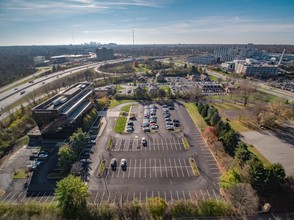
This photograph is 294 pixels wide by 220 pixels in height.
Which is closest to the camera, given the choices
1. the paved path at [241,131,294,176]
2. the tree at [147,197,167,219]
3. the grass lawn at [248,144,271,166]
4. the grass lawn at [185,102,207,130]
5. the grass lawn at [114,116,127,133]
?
the tree at [147,197,167,219]

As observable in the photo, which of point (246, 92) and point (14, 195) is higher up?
point (246, 92)

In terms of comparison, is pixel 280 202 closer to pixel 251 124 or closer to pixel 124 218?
pixel 124 218

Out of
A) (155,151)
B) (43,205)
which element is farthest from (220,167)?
(43,205)

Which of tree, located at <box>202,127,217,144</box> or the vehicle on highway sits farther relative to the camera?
tree, located at <box>202,127,217,144</box>

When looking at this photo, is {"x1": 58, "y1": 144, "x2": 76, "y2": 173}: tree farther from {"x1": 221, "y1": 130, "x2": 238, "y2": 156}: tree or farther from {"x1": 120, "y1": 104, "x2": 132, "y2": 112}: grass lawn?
{"x1": 221, "y1": 130, "x2": 238, "y2": 156}: tree

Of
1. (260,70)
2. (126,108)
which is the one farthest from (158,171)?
(260,70)

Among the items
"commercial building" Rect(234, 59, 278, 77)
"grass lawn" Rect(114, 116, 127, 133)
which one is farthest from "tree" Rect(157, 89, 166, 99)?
"commercial building" Rect(234, 59, 278, 77)
